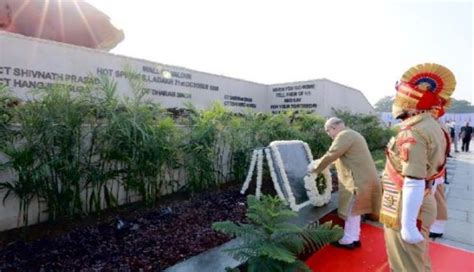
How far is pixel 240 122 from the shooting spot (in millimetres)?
5258

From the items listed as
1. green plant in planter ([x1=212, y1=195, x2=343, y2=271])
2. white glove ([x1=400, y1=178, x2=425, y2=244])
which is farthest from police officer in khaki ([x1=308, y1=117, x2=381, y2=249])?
white glove ([x1=400, y1=178, x2=425, y2=244])

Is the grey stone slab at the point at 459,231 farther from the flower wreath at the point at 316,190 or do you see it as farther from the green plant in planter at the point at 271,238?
the green plant in planter at the point at 271,238

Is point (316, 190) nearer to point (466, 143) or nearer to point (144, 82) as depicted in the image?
point (144, 82)

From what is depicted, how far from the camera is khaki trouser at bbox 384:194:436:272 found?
2.11 m

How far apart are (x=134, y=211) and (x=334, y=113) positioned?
9.74 meters

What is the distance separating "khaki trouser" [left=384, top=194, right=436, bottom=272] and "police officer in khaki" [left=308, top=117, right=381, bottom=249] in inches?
52.7

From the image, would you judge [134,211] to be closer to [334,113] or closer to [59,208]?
[59,208]

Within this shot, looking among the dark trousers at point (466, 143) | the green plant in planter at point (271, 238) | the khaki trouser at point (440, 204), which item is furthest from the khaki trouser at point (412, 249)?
the dark trousers at point (466, 143)

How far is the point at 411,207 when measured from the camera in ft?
6.55

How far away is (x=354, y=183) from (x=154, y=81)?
572cm

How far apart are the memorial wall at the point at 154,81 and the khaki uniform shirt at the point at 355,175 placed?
2764 mm

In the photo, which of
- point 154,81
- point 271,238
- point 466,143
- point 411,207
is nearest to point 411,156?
Answer: point 411,207

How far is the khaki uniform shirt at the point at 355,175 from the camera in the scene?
356 centimetres

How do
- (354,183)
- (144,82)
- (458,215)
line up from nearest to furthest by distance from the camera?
(354,183)
(144,82)
(458,215)
